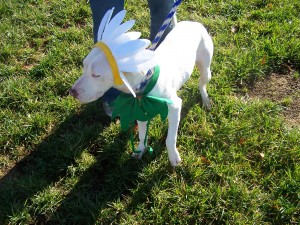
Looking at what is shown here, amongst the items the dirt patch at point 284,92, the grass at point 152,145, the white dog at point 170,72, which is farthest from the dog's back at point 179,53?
the dirt patch at point 284,92

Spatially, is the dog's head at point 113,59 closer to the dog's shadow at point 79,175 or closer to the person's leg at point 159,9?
the dog's shadow at point 79,175

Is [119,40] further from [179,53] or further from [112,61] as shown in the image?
[179,53]

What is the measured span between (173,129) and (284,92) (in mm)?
1532

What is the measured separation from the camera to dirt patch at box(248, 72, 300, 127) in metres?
3.45

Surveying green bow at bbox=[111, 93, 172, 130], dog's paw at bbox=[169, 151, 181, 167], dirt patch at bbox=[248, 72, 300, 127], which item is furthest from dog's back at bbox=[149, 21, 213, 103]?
dirt patch at bbox=[248, 72, 300, 127]

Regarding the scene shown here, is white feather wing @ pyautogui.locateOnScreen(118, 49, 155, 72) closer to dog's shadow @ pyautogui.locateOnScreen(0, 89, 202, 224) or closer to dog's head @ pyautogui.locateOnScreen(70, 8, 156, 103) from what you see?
dog's head @ pyautogui.locateOnScreen(70, 8, 156, 103)

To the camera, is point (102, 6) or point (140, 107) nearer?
point (140, 107)

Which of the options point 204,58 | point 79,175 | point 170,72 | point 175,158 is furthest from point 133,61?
point 79,175

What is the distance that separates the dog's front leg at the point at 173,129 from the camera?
8.70 ft

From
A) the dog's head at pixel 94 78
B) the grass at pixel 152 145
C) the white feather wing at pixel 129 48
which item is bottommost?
the grass at pixel 152 145

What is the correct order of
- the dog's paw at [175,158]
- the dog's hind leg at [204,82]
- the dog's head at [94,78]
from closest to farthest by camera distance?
the dog's head at [94,78], the dog's paw at [175,158], the dog's hind leg at [204,82]

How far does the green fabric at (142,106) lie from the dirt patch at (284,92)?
1.50 metres

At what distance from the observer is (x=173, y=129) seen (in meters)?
2.73

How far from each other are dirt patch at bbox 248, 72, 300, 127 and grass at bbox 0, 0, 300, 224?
0.10 m
